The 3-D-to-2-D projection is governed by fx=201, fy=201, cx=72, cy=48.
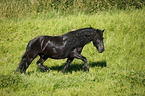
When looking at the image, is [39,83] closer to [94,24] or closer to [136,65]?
[136,65]

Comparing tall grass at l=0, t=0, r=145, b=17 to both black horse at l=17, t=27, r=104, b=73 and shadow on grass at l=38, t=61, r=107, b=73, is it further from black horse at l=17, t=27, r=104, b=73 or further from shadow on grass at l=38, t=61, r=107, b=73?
black horse at l=17, t=27, r=104, b=73

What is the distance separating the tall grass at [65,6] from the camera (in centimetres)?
1580

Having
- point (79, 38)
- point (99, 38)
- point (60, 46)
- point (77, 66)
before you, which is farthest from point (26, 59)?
point (99, 38)

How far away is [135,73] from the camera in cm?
797

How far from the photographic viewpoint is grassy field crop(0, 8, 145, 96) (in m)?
6.87

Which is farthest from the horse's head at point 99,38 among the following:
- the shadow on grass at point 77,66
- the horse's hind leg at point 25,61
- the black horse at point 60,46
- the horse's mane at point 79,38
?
the horse's hind leg at point 25,61

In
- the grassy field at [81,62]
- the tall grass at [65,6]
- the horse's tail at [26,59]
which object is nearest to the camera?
the grassy field at [81,62]

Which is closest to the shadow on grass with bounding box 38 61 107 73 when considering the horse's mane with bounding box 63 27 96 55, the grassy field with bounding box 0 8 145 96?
the grassy field with bounding box 0 8 145 96

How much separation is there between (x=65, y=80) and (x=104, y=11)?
9.23 m

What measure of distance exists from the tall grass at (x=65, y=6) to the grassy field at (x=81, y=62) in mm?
639

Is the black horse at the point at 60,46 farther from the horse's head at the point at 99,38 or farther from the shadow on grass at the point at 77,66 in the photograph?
the shadow on grass at the point at 77,66

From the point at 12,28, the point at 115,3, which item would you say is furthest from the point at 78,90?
the point at 115,3

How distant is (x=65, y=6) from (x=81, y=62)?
22.6 ft

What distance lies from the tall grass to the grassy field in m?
0.64
